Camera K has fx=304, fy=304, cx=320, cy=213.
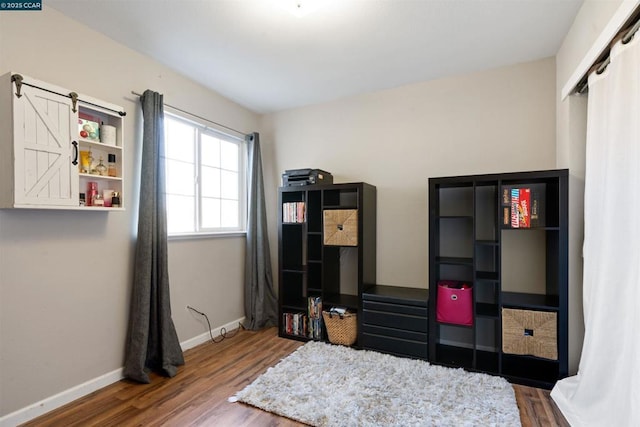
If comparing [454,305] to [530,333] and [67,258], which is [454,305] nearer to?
[530,333]

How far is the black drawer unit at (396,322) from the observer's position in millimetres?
2549

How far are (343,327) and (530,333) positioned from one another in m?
1.47

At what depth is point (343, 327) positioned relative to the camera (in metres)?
2.85

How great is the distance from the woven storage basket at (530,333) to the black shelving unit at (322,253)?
1162 millimetres

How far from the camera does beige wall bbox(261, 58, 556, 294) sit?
8.53 feet

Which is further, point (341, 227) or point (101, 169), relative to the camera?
point (341, 227)

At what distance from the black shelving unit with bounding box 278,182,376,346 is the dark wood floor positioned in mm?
789

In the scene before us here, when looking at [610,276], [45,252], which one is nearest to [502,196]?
[610,276]

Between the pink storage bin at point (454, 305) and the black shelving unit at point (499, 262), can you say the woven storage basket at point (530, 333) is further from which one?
the pink storage bin at point (454, 305)

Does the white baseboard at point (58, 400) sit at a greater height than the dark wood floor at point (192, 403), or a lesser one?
greater

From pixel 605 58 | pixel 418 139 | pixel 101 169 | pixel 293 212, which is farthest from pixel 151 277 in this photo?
pixel 605 58

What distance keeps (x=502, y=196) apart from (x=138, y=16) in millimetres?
2842

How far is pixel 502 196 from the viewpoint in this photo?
2289 mm

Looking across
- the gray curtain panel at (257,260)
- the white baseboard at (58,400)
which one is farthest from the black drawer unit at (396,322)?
the white baseboard at (58,400)
